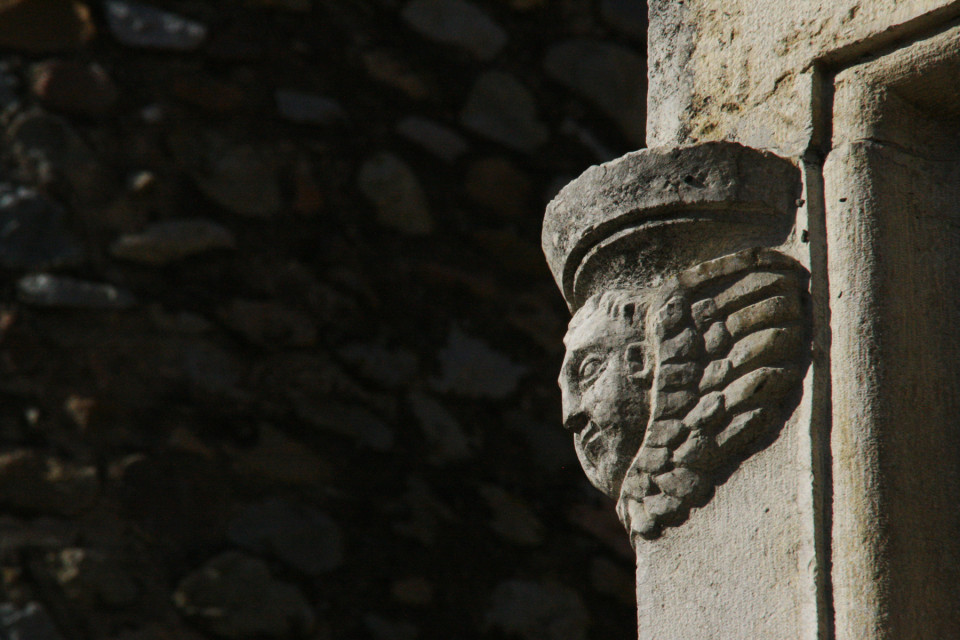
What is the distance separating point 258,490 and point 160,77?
3.32ft

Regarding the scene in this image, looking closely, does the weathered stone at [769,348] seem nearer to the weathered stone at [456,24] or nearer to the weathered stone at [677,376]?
the weathered stone at [677,376]

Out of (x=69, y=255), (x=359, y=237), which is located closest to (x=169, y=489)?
(x=69, y=255)

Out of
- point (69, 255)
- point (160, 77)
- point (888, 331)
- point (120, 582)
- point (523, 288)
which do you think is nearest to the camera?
point (888, 331)

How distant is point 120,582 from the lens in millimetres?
2385

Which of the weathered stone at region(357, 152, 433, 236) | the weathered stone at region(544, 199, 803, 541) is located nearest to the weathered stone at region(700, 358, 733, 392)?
the weathered stone at region(544, 199, 803, 541)

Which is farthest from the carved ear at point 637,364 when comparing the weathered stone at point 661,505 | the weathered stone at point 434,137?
the weathered stone at point 434,137

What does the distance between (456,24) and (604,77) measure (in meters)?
0.44

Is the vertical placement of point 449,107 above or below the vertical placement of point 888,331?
above

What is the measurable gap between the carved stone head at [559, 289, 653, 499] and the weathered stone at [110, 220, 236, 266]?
173cm

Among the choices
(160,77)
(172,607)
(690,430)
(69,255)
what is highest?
(160,77)

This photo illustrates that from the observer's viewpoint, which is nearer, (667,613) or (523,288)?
(667,613)

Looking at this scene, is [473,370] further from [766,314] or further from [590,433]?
[766,314]

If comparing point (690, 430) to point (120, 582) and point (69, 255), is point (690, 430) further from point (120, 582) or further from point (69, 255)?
point (69, 255)

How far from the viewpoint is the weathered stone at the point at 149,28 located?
2.74 m
